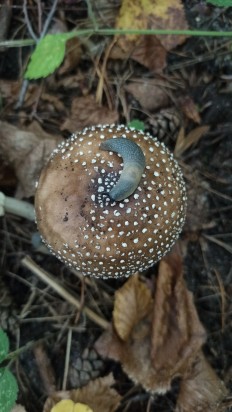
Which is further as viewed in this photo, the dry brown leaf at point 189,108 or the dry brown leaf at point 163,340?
the dry brown leaf at point 189,108

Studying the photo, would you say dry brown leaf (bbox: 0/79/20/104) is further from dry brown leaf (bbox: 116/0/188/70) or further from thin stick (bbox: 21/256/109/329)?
thin stick (bbox: 21/256/109/329)

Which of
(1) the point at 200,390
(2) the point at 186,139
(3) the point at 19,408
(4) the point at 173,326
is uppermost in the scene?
(2) the point at 186,139

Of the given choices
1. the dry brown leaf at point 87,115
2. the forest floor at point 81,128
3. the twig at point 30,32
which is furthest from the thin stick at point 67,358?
the twig at point 30,32

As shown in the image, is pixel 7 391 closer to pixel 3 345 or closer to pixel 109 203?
pixel 3 345

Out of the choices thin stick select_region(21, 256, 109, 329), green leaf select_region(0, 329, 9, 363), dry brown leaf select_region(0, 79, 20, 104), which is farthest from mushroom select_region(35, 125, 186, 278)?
dry brown leaf select_region(0, 79, 20, 104)

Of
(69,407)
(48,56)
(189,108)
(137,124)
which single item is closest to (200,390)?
(69,407)

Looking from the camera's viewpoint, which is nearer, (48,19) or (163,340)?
(163,340)

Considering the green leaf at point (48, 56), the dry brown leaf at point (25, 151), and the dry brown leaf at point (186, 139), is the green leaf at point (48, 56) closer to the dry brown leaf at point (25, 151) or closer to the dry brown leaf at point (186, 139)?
the dry brown leaf at point (25, 151)
